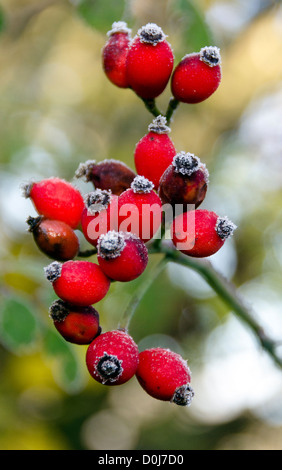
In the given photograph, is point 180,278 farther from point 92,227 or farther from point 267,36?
point 92,227

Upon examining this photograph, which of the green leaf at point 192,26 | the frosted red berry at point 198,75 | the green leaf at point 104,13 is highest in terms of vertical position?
the green leaf at point 104,13

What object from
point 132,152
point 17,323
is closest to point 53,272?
point 17,323

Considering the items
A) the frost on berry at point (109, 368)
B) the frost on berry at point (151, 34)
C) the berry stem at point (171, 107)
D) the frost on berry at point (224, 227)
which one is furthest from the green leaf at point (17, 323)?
the frost on berry at point (151, 34)

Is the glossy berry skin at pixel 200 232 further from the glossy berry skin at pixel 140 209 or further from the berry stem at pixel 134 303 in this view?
the berry stem at pixel 134 303

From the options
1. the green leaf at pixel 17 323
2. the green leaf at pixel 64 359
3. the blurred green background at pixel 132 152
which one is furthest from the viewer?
the blurred green background at pixel 132 152

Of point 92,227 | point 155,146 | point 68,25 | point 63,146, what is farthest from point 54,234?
point 68,25

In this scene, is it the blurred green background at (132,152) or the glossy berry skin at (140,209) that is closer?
the glossy berry skin at (140,209)

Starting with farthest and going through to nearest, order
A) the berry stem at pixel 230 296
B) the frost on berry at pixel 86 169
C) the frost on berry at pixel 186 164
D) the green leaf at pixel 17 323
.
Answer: the green leaf at pixel 17 323 → the berry stem at pixel 230 296 → the frost on berry at pixel 86 169 → the frost on berry at pixel 186 164

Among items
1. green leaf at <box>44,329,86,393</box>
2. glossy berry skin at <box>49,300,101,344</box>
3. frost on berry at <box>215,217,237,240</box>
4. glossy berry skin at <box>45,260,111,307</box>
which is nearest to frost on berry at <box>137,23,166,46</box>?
frost on berry at <box>215,217,237,240</box>
